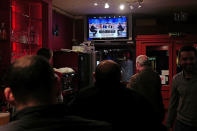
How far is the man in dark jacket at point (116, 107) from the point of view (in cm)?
198

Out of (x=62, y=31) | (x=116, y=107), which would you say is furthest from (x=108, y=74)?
(x=62, y=31)

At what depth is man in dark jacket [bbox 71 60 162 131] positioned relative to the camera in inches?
78.1

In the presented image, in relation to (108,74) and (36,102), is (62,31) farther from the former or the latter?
(36,102)

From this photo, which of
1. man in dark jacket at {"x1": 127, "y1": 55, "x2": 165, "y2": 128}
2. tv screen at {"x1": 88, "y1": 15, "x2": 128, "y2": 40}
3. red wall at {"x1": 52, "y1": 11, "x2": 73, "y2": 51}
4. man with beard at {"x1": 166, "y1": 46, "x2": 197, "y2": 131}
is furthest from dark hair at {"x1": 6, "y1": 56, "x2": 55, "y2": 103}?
tv screen at {"x1": 88, "y1": 15, "x2": 128, "y2": 40}

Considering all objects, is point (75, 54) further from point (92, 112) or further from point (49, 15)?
point (92, 112)

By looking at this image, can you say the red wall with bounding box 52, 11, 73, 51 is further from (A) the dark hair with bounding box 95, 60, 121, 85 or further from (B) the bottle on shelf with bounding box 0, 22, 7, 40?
(A) the dark hair with bounding box 95, 60, 121, 85

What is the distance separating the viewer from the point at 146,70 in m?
3.76

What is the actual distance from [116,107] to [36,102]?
41.0 inches

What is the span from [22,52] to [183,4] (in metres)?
3.57

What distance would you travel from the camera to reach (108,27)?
23.4 feet

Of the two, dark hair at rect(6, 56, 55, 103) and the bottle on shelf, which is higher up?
the bottle on shelf

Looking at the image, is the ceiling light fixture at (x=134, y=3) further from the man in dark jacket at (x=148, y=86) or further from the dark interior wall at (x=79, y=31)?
the man in dark jacket at (x=148, y=86)

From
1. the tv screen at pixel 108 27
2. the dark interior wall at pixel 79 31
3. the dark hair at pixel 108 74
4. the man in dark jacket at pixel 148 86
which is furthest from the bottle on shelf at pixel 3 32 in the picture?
the dark interior wall at pixel 79 31

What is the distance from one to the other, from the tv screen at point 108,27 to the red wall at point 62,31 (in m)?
0.64
